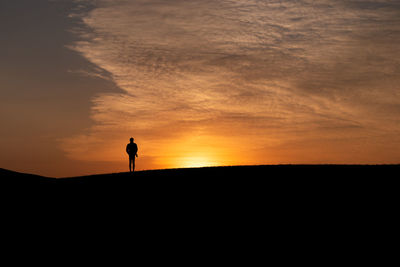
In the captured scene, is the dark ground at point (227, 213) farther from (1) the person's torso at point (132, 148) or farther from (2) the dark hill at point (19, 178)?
(1) the person's torso at point (132, 148)

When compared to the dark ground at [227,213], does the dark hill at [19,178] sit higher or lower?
higher

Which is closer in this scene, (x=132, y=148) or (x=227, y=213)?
(x=227, y=213)

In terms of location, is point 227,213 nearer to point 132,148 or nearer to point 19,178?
point 132,148

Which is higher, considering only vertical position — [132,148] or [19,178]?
[132,148]

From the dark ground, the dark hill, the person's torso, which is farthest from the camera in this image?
the person's torso

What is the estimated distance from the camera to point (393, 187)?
63.4 feet

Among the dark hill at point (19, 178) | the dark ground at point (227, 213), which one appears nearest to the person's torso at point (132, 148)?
the dark ground at point (227, 213)

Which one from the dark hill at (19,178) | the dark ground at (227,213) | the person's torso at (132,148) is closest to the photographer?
the dark ground at (227,213)

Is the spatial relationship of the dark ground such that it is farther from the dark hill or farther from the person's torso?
the person's torso

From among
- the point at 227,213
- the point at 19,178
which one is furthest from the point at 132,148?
the point at 227,213

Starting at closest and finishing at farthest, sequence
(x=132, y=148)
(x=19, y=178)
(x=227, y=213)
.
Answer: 1. (x=227, y=213)
2. (x=19, y=178)
3. (x=132, y=148)

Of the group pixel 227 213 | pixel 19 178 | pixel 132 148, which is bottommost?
pixel 227 213

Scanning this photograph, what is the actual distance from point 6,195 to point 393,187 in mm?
16186

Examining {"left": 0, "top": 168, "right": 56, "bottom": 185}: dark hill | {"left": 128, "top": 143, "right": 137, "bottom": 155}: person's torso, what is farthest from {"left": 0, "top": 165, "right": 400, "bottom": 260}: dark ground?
{"left": 128, "top": 143, "right": 137, "bottom": 155}: person's torso
